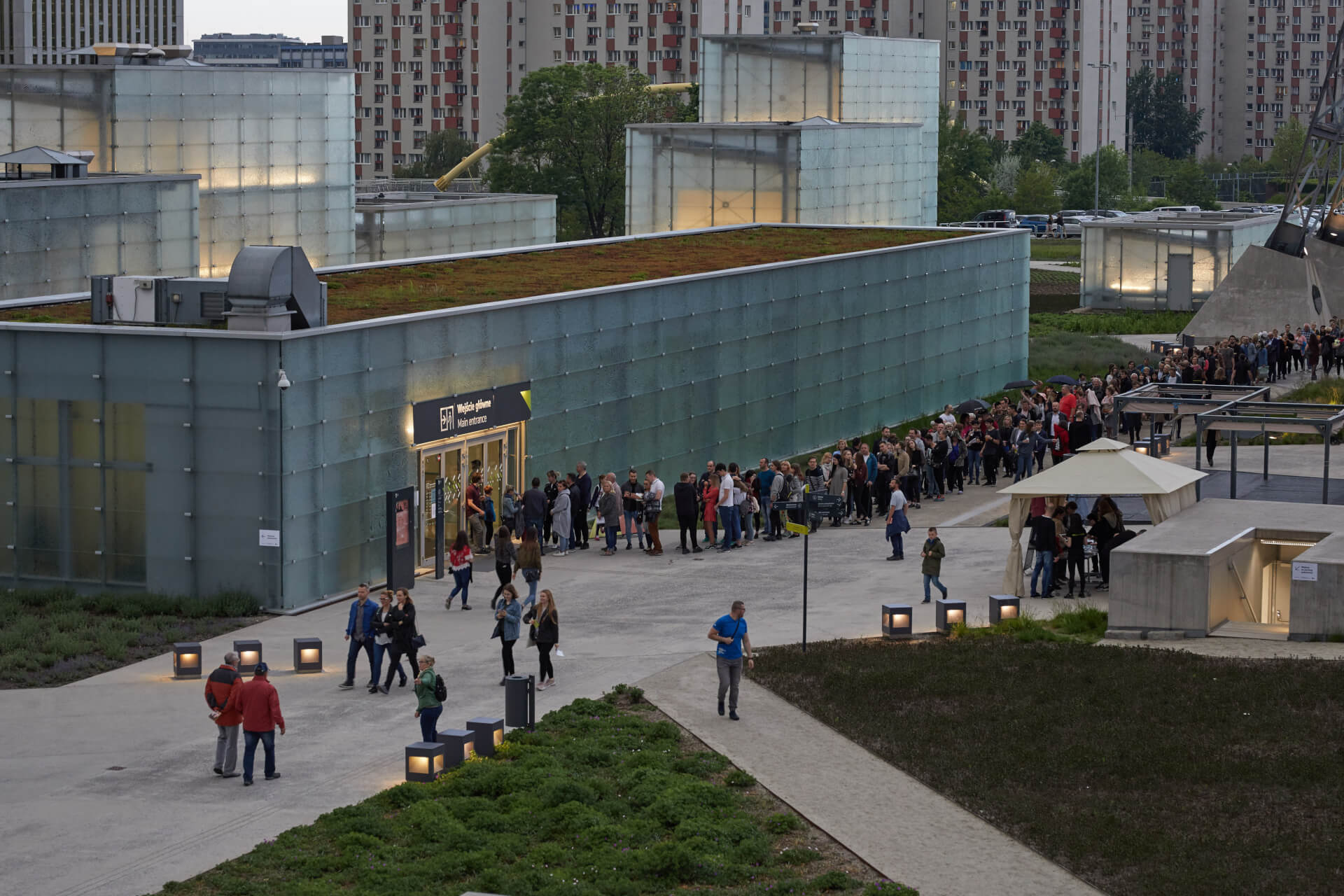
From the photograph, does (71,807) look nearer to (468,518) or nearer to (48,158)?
(468,518)

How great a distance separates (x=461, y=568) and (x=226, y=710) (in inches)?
334

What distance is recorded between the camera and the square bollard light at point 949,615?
1081 inches

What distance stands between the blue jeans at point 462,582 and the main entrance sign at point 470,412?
139 inches

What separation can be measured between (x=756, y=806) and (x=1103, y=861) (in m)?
3.52

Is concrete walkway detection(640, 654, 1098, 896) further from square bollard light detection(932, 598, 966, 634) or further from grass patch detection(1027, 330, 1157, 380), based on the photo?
grass patch detection(1027, 330, 1157, 380)

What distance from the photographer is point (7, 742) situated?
22469 mm

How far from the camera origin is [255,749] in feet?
68.7

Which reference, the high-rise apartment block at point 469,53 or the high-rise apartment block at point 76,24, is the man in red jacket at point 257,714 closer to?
the high-rise apartment block at point 76,24

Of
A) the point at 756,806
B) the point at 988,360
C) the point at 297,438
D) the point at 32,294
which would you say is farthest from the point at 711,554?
the point at 988,360

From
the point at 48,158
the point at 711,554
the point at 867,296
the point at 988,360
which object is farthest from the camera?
the point at 988,360

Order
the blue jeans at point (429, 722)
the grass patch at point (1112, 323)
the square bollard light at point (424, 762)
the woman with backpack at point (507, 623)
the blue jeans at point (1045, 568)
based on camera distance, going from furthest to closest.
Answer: the grass patch at point (1112, 323)
the blue jeans at point (1045, 568)
the woman with backpack at point (507, 623)
the blue jeans at point (429, 722)
the square bollard light at point (424, 762)

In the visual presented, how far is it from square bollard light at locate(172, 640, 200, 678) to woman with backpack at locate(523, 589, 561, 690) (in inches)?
166

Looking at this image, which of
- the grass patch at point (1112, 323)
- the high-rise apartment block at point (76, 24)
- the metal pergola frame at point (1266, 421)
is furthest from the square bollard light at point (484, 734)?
the high-rise apartment block at point (76, 24)

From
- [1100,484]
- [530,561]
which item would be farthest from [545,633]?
[1100,484]
